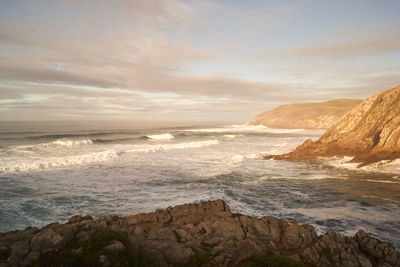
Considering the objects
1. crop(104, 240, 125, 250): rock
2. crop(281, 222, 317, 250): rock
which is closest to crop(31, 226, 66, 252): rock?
crop(104, 240, 125, 250): rock

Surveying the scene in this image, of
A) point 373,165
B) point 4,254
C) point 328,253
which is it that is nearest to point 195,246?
point 328,253

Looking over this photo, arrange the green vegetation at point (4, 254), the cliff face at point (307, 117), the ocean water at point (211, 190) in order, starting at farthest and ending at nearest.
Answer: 1. the cliff face at point (307, 117)
2. the ocean water at point (211, 190)
3. the green vegetation at point (4, 254)

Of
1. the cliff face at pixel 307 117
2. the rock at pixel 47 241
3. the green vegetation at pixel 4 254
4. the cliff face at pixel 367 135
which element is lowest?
the green vegetation at pixel 4 254

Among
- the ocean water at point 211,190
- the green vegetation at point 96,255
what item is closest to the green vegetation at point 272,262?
the green vegetation at point 96,255

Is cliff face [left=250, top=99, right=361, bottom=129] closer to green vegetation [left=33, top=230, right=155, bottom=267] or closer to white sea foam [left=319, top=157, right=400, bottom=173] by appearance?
white sea foam [left=319, top=157, right=400, bottom=173]

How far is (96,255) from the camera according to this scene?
238 inches

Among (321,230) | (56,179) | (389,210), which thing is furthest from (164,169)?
(389,210)

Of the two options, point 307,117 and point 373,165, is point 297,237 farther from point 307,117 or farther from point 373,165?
point 307,117

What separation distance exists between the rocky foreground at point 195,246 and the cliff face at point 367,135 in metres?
17.9

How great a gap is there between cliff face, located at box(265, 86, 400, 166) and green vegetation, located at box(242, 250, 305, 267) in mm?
19623

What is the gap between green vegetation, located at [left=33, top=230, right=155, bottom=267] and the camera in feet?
19.2

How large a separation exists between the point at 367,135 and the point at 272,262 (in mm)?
24451

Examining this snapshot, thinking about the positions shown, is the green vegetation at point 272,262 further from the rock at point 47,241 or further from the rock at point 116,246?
the rock at point 47,241

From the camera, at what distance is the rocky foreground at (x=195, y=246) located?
241 inches
